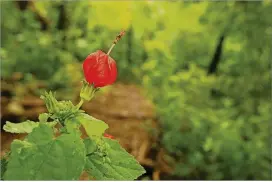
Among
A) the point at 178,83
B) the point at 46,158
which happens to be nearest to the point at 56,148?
the point at 46,158

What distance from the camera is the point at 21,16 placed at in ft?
10.6

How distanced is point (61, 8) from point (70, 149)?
2991 millimetres

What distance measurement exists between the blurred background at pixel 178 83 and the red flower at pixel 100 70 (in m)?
1.51

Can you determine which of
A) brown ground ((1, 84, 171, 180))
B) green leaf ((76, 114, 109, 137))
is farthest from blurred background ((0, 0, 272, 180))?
green leaf ((76, 114, 109, 137))

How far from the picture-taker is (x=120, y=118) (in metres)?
3.18

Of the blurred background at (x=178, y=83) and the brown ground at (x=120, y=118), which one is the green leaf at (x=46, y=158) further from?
the blurred background at (x=178, y=83)

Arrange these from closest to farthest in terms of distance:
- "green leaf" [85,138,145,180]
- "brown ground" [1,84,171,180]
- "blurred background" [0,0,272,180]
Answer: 1. "green leaf" [85,138,145,180]
2. "brown ground" [1,84,171,180]
3. "blurred background" [0,0,272,180]

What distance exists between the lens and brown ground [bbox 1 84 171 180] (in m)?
2.50

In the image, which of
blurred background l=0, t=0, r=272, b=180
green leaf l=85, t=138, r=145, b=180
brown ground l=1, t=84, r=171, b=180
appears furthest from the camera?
blurred background l=0, t=0, r=272, b=180

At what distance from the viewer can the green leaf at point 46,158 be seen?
0.81 meters

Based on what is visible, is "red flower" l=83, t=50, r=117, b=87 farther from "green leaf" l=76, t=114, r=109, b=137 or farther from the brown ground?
the brown ground

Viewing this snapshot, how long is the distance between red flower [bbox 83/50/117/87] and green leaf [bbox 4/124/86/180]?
13 centimetres

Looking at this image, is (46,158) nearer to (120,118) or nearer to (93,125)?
(93,125)

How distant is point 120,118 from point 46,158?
235 centimetres
